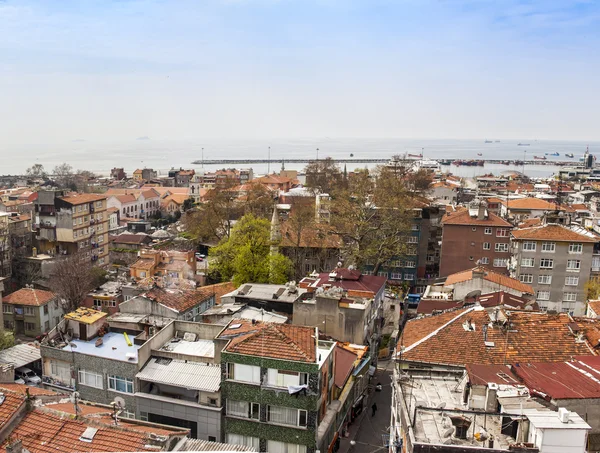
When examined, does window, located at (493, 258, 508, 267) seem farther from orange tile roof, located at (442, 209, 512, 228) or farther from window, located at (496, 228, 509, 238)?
orange tile roof, located at (442, 209, 512, 228)

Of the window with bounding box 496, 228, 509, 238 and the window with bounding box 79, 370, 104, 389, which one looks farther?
the window with bounding box 496, 228, 509, 238

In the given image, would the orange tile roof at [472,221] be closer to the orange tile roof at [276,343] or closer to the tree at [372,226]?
the tree at [372,226]

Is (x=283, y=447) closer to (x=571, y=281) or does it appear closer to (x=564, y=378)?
(x=564, y=378)

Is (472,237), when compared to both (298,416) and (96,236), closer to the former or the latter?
(298,416)

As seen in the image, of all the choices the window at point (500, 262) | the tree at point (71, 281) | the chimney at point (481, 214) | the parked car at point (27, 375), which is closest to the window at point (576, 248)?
the window at point (500, 262)

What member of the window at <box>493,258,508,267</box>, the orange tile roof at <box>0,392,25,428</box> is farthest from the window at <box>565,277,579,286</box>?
the orange tile roof at <box>0,392,25,428</box>
